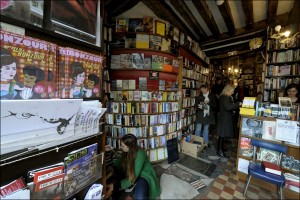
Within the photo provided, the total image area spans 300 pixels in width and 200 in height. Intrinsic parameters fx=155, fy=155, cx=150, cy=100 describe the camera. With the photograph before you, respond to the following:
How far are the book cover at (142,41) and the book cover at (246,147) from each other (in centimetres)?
215

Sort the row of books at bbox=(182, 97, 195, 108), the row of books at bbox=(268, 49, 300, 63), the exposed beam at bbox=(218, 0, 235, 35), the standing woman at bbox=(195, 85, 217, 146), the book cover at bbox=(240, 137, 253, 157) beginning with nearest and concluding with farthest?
the book cover at bbox=(240, 137, 253, 157)
the exposed beam at bbox=(218, 0, 235, 35)
the row of books at bbox=(268, 49, 300, 63)
the standing woman at bbox=(195, 85, 217, 146)
the row of books at bbox=(182, 97, 195, 108)

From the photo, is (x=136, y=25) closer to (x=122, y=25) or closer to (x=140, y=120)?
(x=122, y=25)

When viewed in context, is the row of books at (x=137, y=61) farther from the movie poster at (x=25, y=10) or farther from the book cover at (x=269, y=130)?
the movie poster at (x=25, y=10)

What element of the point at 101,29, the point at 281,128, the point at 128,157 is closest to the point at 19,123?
the point at 101,29

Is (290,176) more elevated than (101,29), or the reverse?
(101,29)

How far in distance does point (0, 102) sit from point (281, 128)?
266cm

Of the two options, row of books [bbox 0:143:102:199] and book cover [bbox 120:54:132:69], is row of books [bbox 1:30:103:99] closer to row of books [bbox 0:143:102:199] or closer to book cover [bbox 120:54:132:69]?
row of books [bbox 0:143:102:199]

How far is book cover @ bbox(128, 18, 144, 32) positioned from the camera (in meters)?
2.71

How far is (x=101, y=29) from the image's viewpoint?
100 cm

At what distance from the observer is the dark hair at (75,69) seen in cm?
78

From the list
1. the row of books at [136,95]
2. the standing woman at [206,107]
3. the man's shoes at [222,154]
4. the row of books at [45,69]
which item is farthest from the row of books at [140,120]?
the row of books at [45,69]

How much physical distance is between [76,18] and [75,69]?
0.26m

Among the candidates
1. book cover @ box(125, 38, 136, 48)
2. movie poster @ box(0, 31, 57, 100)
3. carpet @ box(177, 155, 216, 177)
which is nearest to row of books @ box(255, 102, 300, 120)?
carpet @ box(177, 155, 216, 177)

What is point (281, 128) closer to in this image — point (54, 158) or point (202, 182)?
point (202, 182)
